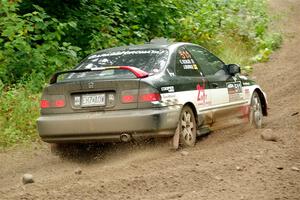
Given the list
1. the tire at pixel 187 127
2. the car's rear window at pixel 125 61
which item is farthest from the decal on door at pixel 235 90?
the car's rear window at pixel 125 61

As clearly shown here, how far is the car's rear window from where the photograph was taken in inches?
253

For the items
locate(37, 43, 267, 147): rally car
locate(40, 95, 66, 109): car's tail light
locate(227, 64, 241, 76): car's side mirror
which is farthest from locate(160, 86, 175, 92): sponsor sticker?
locate(227, 64, 241, 76): car's side mirror

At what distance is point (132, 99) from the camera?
612cm

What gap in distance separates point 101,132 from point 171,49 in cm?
167

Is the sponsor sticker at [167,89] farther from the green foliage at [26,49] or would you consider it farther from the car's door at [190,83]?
the green foliage at [26,49]

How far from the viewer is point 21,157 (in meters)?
7.25

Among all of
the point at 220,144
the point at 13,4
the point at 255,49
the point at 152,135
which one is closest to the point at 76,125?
the point at 152,135

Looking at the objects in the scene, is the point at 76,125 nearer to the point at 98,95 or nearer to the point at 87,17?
the point at 98,95

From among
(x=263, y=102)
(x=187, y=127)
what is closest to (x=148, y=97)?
(x=187, y=127)

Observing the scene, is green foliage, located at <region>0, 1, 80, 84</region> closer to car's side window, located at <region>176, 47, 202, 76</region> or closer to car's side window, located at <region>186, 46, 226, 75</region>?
car's side window, located at <region>186, 46, 226, 75</region>

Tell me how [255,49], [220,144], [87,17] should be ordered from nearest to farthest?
[220,144] < [87,17] < [255,49]

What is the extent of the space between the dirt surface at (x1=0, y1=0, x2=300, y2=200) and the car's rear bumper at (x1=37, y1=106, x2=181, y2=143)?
340 millimetres

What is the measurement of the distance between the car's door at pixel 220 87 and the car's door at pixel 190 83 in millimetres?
137

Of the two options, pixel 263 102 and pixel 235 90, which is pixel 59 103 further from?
pixel 263 102
